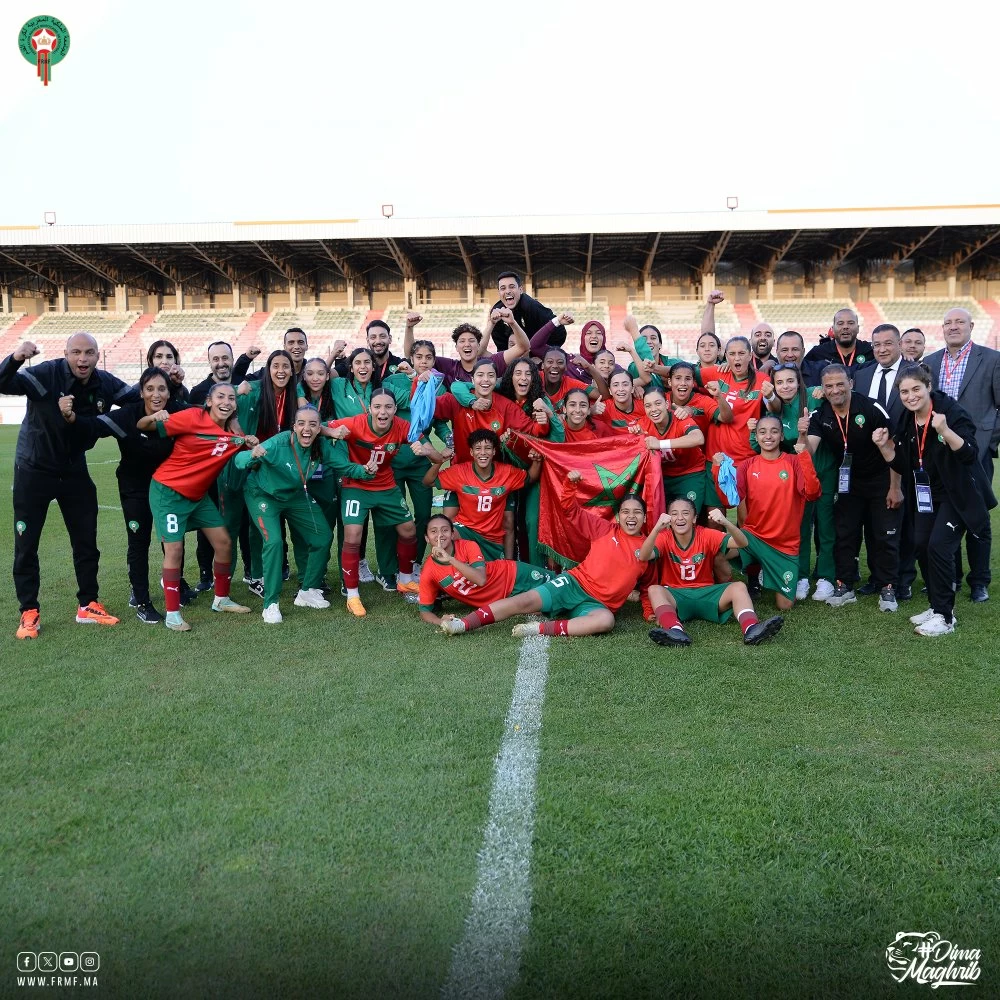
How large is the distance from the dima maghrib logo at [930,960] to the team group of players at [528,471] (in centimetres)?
276

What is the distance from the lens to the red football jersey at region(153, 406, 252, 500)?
596cm

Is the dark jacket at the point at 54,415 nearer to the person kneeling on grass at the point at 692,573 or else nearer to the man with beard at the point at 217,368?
the man with beard at the point at 217,368

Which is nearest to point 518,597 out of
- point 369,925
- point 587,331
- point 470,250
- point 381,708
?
point 381,708

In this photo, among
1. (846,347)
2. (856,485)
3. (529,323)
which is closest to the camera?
(856,485)

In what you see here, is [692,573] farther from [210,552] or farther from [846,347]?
[210,552]

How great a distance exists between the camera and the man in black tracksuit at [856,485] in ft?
20.0

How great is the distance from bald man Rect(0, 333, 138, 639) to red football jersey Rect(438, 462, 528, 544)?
2.36 meters

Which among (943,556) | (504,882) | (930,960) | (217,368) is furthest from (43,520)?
(943,556)

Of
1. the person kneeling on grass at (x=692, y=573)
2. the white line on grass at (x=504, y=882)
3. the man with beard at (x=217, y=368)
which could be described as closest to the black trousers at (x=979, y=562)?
the person kneeling on grass at (x=692, y=573)

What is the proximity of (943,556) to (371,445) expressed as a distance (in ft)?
13.1

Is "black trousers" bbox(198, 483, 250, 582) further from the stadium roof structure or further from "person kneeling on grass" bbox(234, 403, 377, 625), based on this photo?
the stadium roof structure

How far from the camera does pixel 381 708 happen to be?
4172 millimetres

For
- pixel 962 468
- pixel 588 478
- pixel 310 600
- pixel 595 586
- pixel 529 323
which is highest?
pixel 529 323

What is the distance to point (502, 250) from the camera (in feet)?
135
